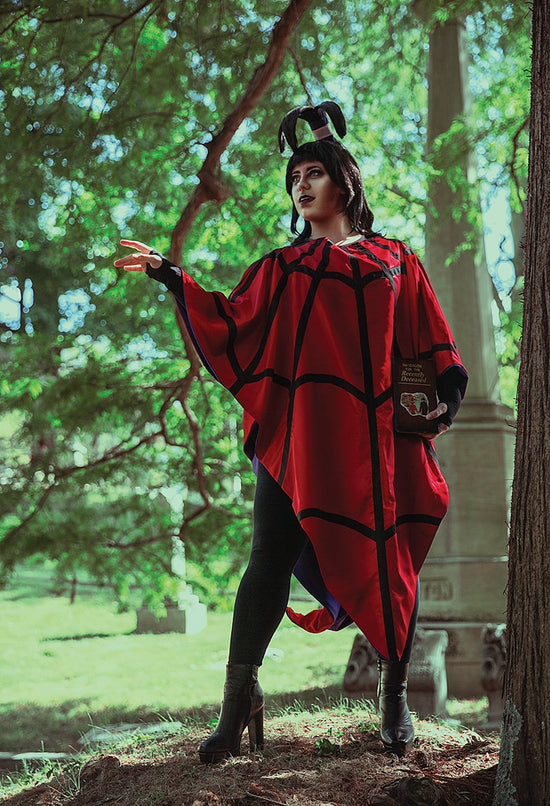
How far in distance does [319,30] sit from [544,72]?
152 inches

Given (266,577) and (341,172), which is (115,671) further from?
(341,172)

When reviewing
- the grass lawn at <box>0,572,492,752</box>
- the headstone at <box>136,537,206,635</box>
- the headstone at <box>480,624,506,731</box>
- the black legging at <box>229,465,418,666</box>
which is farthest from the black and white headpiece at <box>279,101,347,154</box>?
the headstone at <box>136,537,206,635</box>

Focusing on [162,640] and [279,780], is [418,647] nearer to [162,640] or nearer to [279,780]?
[279,780]

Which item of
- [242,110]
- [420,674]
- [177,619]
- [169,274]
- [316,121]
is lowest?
[177,619]

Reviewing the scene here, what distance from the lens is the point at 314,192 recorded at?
2754 mm

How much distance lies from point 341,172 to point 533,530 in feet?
4.43

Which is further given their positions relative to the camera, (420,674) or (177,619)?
(177,619)

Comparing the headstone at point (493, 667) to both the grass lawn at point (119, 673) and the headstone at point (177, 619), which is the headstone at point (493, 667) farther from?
the headstone at point (177, 619)

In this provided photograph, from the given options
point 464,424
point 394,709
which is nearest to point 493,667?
point 464,424

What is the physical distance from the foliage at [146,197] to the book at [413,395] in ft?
8.64

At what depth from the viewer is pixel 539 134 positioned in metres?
2.20

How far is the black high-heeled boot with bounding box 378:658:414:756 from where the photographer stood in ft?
8.26

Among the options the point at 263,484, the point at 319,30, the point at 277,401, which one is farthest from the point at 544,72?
the point at 319,30

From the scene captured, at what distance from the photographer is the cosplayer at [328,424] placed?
7.86 ft
